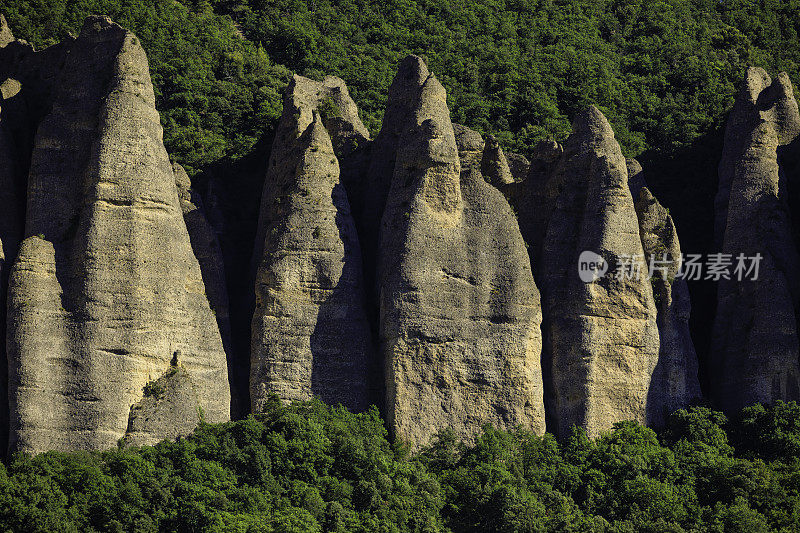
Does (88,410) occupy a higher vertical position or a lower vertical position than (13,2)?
lower

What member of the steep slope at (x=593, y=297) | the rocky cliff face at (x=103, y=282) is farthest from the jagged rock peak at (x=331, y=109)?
the steep slope at (x=593, y=297)

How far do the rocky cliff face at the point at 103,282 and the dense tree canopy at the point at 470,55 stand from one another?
8.10m

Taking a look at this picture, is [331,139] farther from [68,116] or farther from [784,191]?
[784,191]

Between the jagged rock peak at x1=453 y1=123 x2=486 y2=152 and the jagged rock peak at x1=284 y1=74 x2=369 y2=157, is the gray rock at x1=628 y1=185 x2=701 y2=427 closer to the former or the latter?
the jagged rock peak at x1=453 y1=123 x2=486 y2=152

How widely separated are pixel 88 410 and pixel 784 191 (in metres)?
29.0

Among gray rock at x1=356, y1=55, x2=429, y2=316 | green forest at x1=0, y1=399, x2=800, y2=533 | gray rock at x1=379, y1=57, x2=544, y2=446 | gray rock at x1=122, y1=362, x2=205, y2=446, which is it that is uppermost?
gray rock at x1=356, y1=55, x2=429, y2=316

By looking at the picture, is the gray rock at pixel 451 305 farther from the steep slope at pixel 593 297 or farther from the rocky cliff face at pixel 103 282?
the rocky cliff face at pixel 103 282

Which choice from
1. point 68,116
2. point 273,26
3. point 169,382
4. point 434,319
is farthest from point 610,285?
point 273,26

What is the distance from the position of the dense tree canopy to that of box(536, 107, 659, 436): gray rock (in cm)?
1354

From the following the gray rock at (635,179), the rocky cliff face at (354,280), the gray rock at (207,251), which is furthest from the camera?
the gray rock at (635,179)

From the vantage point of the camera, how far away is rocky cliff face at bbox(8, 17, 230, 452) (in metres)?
49.6

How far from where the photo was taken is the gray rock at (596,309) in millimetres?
54750

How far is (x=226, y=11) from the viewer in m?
81.0

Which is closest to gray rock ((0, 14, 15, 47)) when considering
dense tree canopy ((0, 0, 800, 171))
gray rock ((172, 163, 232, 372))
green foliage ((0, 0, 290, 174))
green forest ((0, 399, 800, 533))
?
green foliage ((0, 0, 290, 174))
